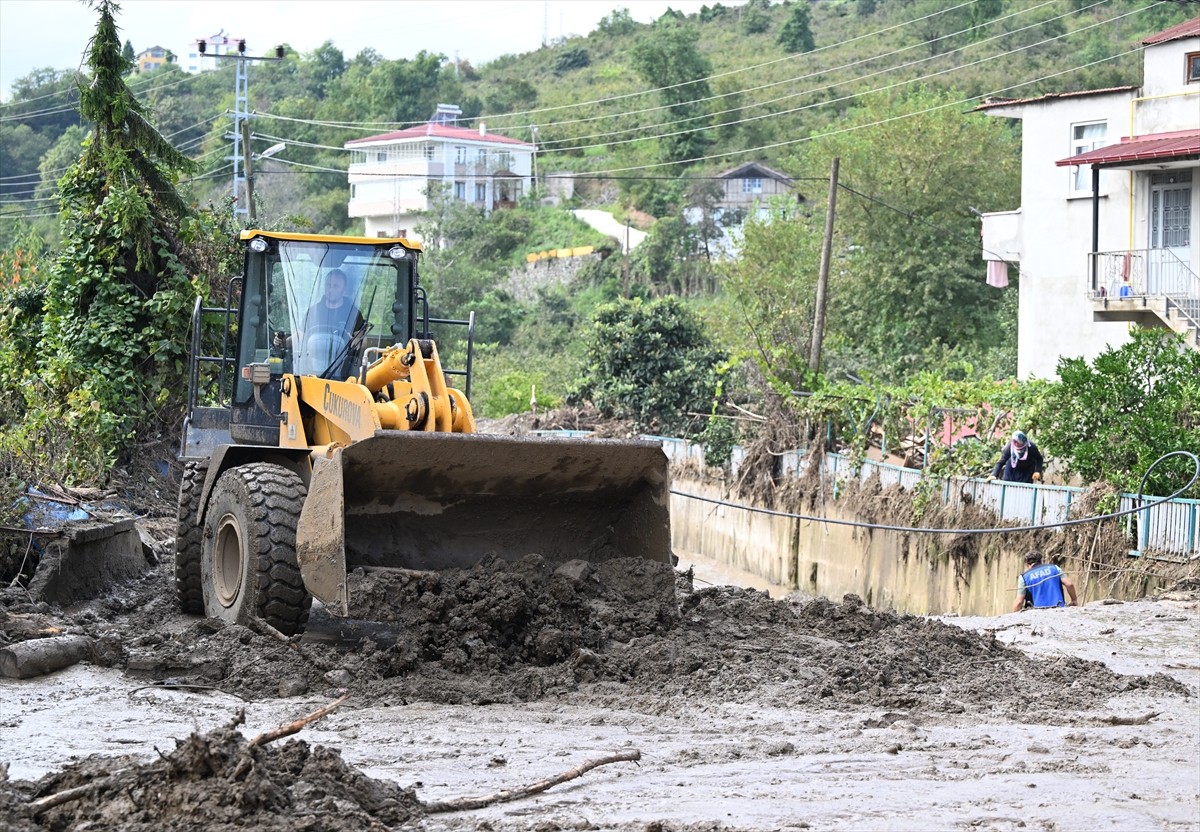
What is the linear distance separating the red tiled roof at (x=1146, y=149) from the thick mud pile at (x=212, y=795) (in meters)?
25.2

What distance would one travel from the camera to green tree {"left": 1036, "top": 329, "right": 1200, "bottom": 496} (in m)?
16.5

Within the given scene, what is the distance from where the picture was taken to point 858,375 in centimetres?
3588

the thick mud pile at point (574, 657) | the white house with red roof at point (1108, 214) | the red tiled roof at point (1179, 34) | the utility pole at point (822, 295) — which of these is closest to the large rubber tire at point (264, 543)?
the thick mud pile at point (574, 657)

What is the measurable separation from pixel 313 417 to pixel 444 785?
16.3 feet

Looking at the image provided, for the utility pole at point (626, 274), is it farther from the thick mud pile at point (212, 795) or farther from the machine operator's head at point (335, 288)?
the thick mud pile at point (212, 795)

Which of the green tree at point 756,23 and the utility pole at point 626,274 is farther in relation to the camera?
the green tree at point 756,23

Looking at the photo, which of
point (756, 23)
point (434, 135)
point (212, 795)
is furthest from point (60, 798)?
point (756, 23)

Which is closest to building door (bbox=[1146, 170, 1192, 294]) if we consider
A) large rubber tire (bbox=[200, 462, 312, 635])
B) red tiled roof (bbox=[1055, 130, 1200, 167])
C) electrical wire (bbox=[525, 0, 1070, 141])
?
red tiled roof (bbox=[1055, 130, 1200, 167])

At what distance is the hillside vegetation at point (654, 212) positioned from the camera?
61.7 feet

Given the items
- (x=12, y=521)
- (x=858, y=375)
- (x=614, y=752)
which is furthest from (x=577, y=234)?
(x=614, y=752)

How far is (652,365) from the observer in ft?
103

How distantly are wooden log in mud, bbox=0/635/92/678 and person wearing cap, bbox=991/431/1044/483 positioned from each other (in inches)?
498

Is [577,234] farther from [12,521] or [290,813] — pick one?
[290,813]

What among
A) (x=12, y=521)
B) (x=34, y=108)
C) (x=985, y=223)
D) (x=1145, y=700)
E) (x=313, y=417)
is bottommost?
(x=1145, y=700)
